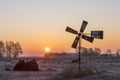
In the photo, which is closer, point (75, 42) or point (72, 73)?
point (72, 73)

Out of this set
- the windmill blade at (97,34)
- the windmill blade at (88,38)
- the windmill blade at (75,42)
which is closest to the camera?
the windmill blade at (97,34)

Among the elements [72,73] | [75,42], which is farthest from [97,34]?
[72,73]

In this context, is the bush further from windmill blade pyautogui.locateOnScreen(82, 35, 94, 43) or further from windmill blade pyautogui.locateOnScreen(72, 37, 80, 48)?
windmill blade pyautogui.locateOnScreen(82, 35, 94, 43)

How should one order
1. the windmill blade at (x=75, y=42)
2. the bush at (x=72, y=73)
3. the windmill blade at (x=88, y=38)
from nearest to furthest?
the bush at (x=72, y=73), the windmill blade at (x=88, y=38), the windmill blade at (x=75, y=42)

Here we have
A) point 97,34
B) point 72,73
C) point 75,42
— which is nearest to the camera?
point 97,34

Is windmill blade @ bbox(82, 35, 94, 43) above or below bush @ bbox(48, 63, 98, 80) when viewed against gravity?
above

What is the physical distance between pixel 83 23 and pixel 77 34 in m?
1.23

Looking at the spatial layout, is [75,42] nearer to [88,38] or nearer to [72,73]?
[88,38]

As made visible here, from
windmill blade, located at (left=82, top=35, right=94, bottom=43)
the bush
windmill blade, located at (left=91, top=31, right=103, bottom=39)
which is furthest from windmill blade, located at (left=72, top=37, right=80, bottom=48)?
the bush

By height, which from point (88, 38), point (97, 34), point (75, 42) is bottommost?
point (75, 42)

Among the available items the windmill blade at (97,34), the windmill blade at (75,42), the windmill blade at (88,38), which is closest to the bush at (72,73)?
the windmill blade at (75,42)

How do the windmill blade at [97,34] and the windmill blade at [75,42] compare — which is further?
the windmill blade at [75,42]

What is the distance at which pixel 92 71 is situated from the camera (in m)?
41.0

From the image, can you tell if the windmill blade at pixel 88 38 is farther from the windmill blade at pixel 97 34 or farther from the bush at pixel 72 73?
the bush at pixel 72 73
